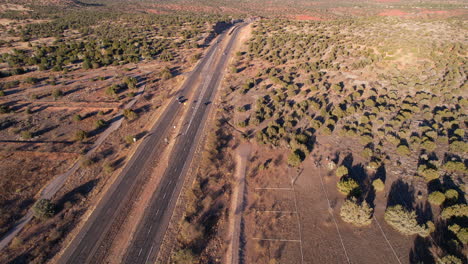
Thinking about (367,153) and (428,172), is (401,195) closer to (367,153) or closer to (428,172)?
(428,172)

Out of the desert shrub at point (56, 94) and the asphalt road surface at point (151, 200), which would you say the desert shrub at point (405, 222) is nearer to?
the asphalt road surface at point (151, 200)

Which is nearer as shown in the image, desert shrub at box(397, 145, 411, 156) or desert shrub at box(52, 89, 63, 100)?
desert shrub at box(397, 145, 411, 156)

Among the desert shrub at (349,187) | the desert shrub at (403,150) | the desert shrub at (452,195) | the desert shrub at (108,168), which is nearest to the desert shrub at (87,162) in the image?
the desert shrub at (108,168)

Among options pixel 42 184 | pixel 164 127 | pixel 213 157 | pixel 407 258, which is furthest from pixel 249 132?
pixel 42 184

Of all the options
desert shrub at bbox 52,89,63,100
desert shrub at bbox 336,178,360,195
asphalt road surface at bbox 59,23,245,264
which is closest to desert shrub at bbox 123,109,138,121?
asphalt road surface at bbox 59,23,245,264

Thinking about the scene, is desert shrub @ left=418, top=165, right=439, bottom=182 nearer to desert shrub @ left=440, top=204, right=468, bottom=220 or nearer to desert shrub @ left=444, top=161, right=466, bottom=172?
desert shrub @ left=444, top=161, right=466, bottom=172

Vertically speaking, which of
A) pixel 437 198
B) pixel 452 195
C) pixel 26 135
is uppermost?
pixel 452 195

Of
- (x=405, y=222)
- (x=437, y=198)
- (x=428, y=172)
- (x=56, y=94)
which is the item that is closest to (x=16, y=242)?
(x=56, y=94)
